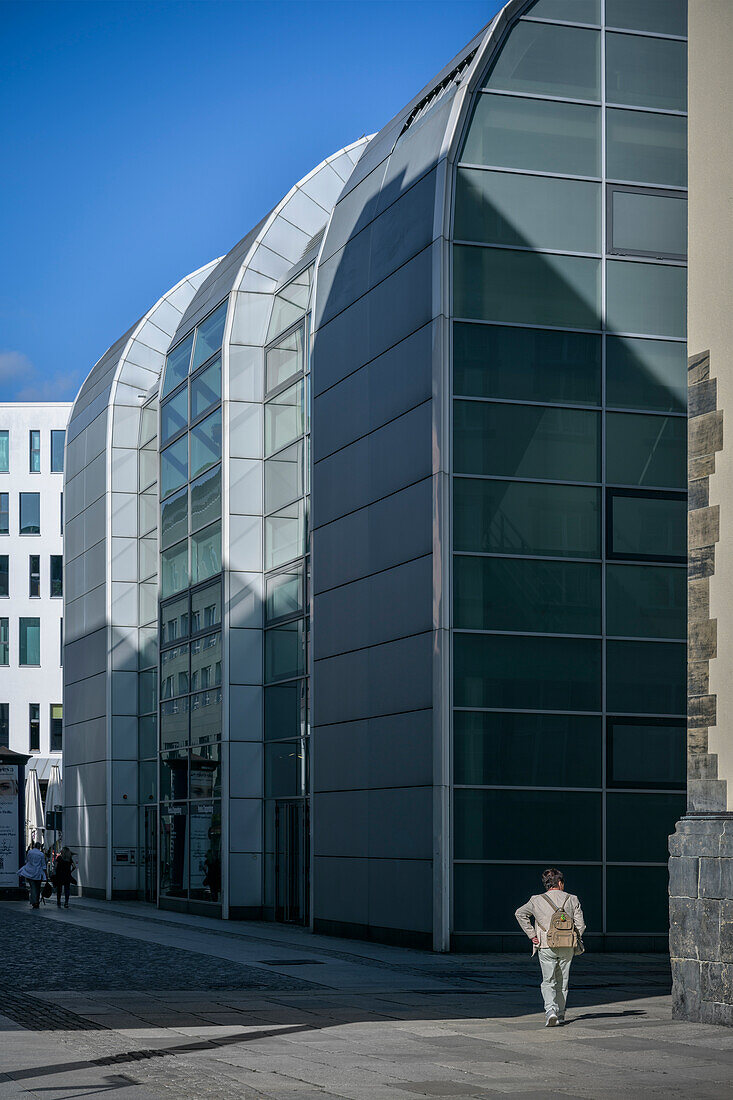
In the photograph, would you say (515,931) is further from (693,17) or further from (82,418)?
(82,418)

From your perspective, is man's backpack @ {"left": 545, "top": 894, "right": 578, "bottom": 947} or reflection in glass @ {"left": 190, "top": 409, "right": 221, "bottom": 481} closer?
man's backpack @ {"left": 545, "top": 894, "right": 578, "bottom": 947}

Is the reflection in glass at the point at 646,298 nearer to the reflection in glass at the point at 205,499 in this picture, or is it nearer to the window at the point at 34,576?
the reflection in glass at the point at 205,499

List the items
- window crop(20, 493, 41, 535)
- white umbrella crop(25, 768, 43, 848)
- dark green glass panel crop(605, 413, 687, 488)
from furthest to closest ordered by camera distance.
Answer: window crop(20, 493, 41, 535) < white umbrella crop(25, 768, 43, 848) < dark green glass panel crop(605, 413, 687, 488)

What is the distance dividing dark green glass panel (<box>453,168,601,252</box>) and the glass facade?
31.2ft

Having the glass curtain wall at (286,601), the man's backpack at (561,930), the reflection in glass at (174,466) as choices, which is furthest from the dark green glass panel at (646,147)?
the man's backpack at (561,930)

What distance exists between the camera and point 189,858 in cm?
3281

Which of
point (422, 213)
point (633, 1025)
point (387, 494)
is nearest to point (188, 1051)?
point (633, 1025)

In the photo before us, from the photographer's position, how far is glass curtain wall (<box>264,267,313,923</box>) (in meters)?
29.1

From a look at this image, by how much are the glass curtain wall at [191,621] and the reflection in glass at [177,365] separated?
24 millimetres

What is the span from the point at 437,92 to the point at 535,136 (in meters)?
2.14

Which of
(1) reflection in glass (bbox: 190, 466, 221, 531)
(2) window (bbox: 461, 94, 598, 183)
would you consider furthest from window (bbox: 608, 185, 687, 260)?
(1) reflection in glass (bbox: 190, 466, 221, 531)

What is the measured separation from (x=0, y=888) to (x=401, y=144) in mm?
23077

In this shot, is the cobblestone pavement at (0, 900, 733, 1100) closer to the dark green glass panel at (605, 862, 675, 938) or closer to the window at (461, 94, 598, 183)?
the dark green glass panel at (605, 862, 675, 938)

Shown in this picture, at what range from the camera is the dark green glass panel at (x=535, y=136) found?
2339cm
